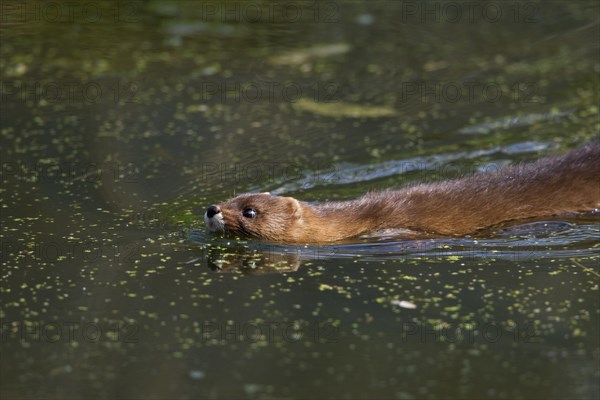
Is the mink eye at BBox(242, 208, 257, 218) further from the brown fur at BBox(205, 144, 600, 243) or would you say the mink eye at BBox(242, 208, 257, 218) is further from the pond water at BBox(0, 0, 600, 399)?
the pond water at BBox(0, 0, 600, 399)

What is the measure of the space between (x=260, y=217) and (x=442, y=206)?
1.34 m

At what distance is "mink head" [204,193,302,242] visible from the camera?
24.6ft

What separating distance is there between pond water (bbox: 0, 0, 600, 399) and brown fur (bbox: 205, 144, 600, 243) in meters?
0.19

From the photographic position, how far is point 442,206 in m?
7.76

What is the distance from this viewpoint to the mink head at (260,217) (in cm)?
750

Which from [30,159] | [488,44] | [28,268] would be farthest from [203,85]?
[28,268]

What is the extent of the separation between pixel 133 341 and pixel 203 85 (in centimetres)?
599

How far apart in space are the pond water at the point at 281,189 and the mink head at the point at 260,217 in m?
0.18

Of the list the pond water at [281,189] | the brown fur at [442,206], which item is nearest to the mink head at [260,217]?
the brown fur at [442,206]

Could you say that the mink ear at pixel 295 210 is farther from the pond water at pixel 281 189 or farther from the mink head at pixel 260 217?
the pond water at pixel 281 189

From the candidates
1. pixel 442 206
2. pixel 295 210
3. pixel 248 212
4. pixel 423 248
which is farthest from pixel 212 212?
pixel 442 206

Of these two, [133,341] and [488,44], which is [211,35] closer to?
[488,44]

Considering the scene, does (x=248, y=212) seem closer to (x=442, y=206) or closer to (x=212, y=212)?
(x=212, y=212)

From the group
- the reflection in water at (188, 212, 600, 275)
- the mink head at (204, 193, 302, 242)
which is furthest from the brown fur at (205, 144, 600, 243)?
the reflection in water at (188, 212, 600, 275)
